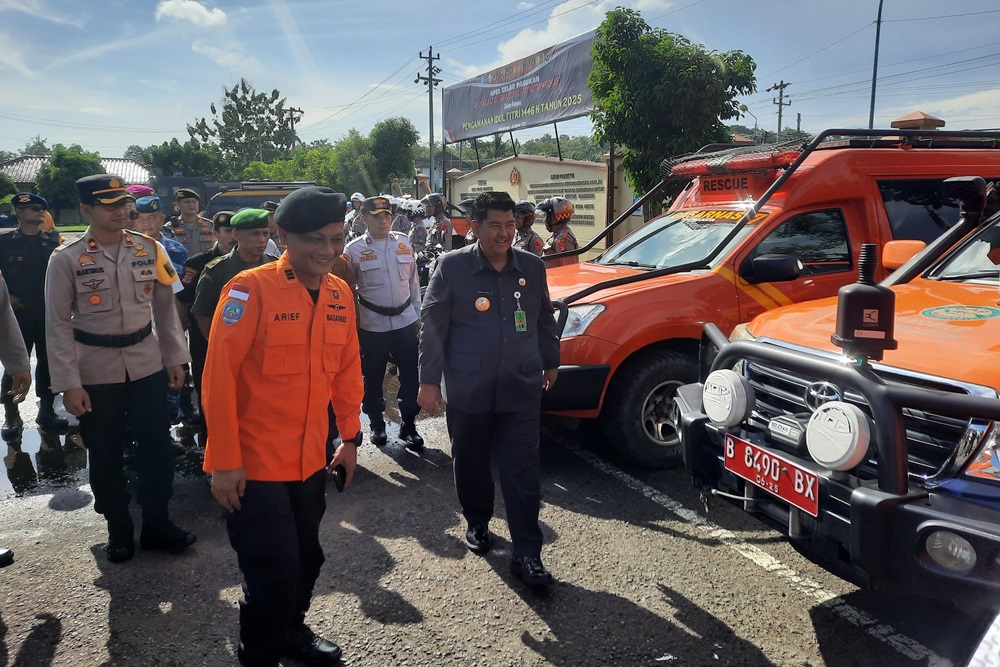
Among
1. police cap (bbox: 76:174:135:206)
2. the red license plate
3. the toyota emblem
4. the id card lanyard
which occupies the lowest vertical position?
the red license plate

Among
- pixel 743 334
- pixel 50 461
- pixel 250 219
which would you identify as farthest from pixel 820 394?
pixel 50 461

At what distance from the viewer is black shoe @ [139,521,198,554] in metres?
3.48

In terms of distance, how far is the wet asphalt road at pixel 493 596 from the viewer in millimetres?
2617

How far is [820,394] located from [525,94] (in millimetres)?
16588

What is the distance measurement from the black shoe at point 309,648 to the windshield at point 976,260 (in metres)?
3.36

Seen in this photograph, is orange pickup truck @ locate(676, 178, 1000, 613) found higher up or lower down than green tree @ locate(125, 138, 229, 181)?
lower down

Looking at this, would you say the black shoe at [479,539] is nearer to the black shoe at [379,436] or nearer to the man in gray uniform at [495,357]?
the man in gray uniform at [495,357]

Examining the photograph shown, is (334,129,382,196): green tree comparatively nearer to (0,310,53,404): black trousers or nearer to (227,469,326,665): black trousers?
(0,310,53,404): black trousers

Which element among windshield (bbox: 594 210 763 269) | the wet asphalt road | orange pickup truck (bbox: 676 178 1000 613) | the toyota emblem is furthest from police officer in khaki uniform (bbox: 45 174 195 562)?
windshield (bbox: 594 210 763 269)

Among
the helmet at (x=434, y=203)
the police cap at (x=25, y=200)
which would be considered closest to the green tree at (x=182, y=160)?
the helmet at (x=434, y=203)

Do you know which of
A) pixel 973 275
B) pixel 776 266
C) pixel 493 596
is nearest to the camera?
pixel 493 596

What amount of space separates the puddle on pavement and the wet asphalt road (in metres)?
Answer: 0.34

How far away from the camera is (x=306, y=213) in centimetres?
218

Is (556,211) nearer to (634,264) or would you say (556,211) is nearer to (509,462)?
(634,264)
